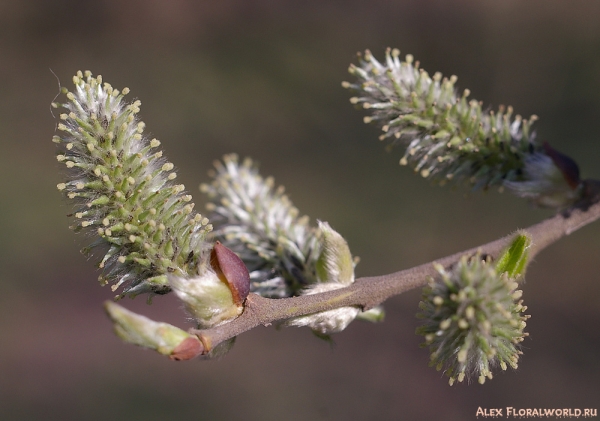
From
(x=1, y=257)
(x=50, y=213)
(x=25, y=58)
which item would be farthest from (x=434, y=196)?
(x=25, y=58)

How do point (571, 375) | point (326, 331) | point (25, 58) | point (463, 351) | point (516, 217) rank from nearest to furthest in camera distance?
point (463, 351), point (326, 331), point (571, 375), point (516, 217), point (25, 58)

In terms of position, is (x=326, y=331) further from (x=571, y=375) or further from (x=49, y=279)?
(x=49, y=279)

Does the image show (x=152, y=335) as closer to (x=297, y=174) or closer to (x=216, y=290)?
(x=216, y=290)

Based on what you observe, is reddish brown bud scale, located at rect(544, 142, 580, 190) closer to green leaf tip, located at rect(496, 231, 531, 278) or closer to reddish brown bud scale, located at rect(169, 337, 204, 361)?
green leaf tip, located at rect(496, 231, 531, 278)

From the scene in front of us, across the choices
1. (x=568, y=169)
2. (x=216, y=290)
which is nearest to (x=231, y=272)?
(x=216, y=290)

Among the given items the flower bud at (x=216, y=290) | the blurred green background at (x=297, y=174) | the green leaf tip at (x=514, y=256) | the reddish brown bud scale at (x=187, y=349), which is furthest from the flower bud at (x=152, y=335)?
the blurred green background at (x=297, y=174)

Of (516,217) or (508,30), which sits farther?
(508,30)
